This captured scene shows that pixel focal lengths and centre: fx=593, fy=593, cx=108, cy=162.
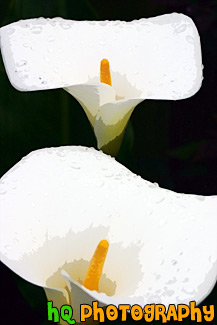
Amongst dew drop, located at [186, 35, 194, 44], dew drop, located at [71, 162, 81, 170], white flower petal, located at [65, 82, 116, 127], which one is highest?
dew drop, located at [186, 35, 194, 44]

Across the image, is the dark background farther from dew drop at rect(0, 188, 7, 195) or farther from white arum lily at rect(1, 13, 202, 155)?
dew drop at rect(0, 188, 7, 195)

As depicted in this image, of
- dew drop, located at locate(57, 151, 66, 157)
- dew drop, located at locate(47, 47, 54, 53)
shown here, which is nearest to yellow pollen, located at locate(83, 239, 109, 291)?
dew drop, located at locate(57, 151, 66, 157)

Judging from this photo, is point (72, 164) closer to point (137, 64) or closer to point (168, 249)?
point (168, 249)

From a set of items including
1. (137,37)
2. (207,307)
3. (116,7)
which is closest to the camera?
(207,307)

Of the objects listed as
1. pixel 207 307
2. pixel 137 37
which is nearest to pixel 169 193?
pixel 207 307

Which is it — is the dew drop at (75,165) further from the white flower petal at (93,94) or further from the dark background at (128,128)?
the dark background at (128,128)

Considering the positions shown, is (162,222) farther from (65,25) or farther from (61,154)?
(65,25)

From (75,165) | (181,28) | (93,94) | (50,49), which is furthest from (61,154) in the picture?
(181,28)
